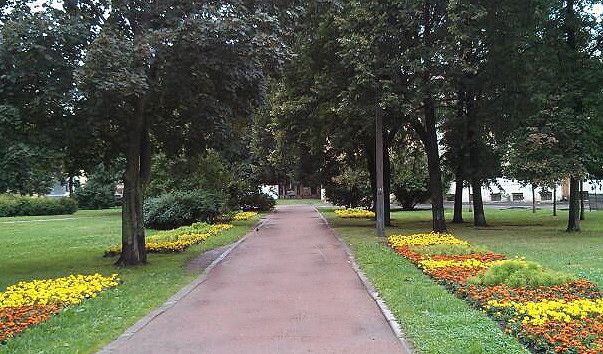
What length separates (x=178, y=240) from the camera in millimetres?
19734

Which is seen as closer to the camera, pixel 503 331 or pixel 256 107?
pixel 503 331

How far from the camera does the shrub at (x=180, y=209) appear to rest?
90.5ft

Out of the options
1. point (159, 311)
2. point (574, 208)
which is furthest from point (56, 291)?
point (574, 208)

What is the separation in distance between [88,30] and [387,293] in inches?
300

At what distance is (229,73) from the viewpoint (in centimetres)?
1245

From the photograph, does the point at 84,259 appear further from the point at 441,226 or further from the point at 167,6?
the point at 441,226

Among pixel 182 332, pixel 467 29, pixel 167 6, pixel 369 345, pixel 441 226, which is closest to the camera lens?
pixel 369 345

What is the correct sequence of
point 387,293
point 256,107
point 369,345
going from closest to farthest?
1. point 369,345
2. point 387,293
3. point 256,107

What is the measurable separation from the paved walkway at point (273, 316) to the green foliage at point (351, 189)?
27.4 m

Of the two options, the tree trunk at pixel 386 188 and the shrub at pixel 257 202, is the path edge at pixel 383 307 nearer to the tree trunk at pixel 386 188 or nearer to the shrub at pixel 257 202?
the tree trunk at pixel 386 188

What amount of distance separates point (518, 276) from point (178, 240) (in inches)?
499

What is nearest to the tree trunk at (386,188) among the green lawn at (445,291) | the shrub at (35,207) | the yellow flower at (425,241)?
the green lawn at (445,291)

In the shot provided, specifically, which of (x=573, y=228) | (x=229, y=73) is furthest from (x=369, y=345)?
(x=573, y=228)

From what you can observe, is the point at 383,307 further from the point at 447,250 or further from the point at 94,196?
the point at 94,196
